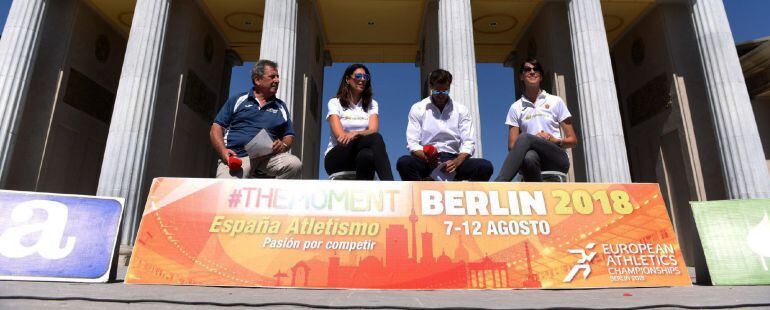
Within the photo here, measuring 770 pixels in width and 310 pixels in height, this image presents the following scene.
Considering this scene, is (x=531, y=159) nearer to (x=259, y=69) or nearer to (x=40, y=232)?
(x=259, y=69)

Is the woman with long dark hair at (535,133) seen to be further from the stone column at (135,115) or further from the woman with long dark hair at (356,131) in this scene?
the stone column at (135,115)

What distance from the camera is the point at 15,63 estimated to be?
10359mm

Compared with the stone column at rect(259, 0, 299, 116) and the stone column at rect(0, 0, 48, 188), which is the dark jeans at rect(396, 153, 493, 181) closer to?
the stone column at rect(259, 0, 299, 116)

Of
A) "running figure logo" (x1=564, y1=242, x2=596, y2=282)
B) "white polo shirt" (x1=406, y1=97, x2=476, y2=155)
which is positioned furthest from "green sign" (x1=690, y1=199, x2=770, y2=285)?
"white polo shirt" (x1=406, y1=97, x2=476, y2=155)

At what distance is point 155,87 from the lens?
1031cm

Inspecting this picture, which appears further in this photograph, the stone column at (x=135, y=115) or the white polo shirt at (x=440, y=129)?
the stone column at (x=135, y=115)

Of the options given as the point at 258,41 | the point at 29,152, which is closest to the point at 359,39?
the point at 258,41

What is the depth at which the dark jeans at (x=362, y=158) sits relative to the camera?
4.40 meters

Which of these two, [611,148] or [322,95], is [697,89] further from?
[322,95]

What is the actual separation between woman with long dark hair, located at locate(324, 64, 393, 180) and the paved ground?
5.41ft

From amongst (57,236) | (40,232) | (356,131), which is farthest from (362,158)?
(40,232)

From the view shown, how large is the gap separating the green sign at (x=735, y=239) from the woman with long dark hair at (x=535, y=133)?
1445mm

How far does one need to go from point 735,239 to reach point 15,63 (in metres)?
14.9

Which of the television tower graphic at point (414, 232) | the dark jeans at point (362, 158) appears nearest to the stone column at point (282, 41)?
the dark jeans at point (362, 158)
